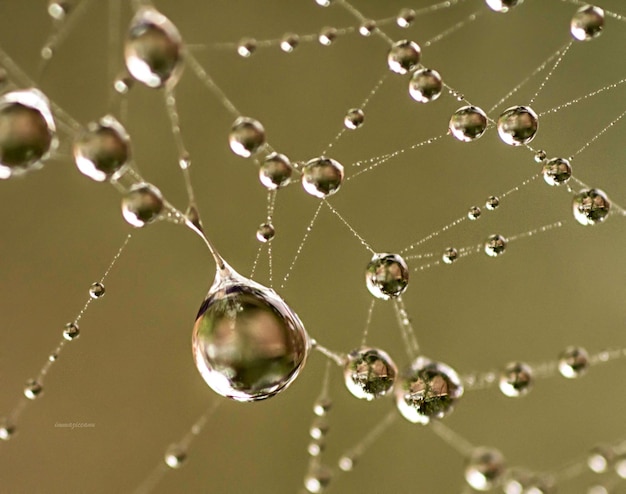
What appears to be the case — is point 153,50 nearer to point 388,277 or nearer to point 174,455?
point 388,277

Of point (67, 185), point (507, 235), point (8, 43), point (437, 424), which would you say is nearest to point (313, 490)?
point (437, 424)

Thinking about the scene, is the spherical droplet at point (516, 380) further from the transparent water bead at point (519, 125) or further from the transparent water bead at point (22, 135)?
the transparent water bead at point (22, 135)

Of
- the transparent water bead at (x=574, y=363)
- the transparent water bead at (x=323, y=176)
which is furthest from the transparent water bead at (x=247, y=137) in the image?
the transparent water bead at (x=574, y=363)

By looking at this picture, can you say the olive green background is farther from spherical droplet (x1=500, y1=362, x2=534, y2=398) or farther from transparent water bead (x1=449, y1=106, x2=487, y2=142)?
transparent water bead (x1=449, y1=106, x2=487, y2=142)

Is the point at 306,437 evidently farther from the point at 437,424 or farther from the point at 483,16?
the point at 483,16

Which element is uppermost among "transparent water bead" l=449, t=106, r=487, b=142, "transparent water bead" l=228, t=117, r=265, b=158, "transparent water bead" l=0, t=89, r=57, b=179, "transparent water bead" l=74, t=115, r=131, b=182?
"transparent water bead" l=449, t=106, r=487, b=142

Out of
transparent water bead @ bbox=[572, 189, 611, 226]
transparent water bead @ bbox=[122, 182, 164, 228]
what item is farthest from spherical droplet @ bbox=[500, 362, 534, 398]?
transparent water bead @ bbox=[122, 182, 164, 228]
